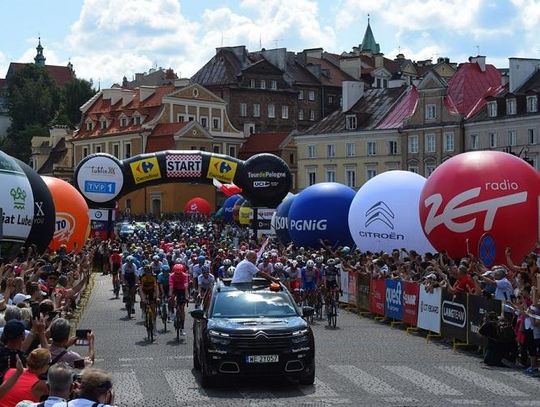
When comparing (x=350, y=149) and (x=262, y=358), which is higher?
(x=350, y=149)

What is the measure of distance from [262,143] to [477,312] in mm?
81542

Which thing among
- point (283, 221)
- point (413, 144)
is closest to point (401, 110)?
point (413, 144)

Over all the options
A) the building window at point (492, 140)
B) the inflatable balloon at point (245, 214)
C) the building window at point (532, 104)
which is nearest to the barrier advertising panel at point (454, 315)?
the inflatable balloon at point (245, 214)

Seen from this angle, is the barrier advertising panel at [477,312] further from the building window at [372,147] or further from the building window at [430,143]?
the building window at [372,147]

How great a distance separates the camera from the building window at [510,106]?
72.5m

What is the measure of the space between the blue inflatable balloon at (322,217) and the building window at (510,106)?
115ft

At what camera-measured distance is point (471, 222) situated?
2564 centimetres

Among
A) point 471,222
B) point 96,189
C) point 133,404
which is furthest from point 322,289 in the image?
point 96,189

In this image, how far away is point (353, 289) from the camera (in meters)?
30.2

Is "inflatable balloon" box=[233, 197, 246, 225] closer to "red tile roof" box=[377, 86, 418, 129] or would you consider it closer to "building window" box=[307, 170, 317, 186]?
"red tile roof" box=[377, 86, 418, 129]

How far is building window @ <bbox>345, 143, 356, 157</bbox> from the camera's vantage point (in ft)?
287

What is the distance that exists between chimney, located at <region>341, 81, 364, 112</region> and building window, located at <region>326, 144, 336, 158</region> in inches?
136

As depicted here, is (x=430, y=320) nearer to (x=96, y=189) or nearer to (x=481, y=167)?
(x=481, y=167)

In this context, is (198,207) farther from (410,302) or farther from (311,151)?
(410,302)
